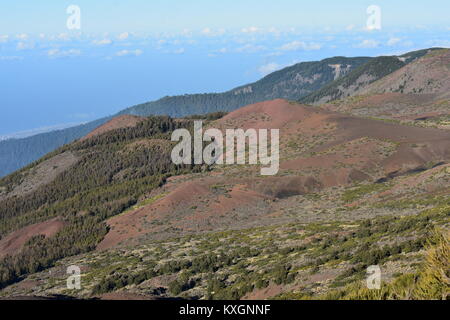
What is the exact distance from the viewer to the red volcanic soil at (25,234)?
59.1m

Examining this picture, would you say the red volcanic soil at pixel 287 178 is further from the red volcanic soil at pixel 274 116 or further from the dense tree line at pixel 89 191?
the red volcanic soil at pixel 274 116

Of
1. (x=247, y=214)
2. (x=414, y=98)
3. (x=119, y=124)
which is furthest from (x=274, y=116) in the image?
(x=414, y=98)

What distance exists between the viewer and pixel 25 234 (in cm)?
6222

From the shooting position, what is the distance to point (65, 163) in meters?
95.9

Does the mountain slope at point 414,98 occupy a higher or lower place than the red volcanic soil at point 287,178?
higher

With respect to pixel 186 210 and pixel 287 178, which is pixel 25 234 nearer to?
pixel 186 210

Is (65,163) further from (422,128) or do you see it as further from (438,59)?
(438,59)

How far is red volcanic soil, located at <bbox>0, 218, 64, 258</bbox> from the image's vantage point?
2326 inches

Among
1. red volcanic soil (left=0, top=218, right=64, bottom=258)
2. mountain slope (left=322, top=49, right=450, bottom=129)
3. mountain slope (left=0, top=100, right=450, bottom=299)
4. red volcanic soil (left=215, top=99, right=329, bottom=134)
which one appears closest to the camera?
mountain slope (left=0, top=100, right=450, bottom=299)

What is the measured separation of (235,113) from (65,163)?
34.2 metres

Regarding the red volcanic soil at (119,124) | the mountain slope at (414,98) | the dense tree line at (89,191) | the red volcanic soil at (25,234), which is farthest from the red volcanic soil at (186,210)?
the red volcanic soil at (119,124)

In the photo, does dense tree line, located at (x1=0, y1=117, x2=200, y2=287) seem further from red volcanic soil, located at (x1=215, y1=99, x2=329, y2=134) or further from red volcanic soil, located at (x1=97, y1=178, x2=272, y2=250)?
red volcanic soil, located at (x1=215, y1=99, x2=329, y2=134)

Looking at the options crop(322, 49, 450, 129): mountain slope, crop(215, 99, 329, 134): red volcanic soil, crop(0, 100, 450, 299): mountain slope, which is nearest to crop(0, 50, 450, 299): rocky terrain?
crop(0, 100, 450, 299): mountain slope

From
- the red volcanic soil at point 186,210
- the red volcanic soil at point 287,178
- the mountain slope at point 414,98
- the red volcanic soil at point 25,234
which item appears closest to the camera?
the red volcanic soil at point 186,210
